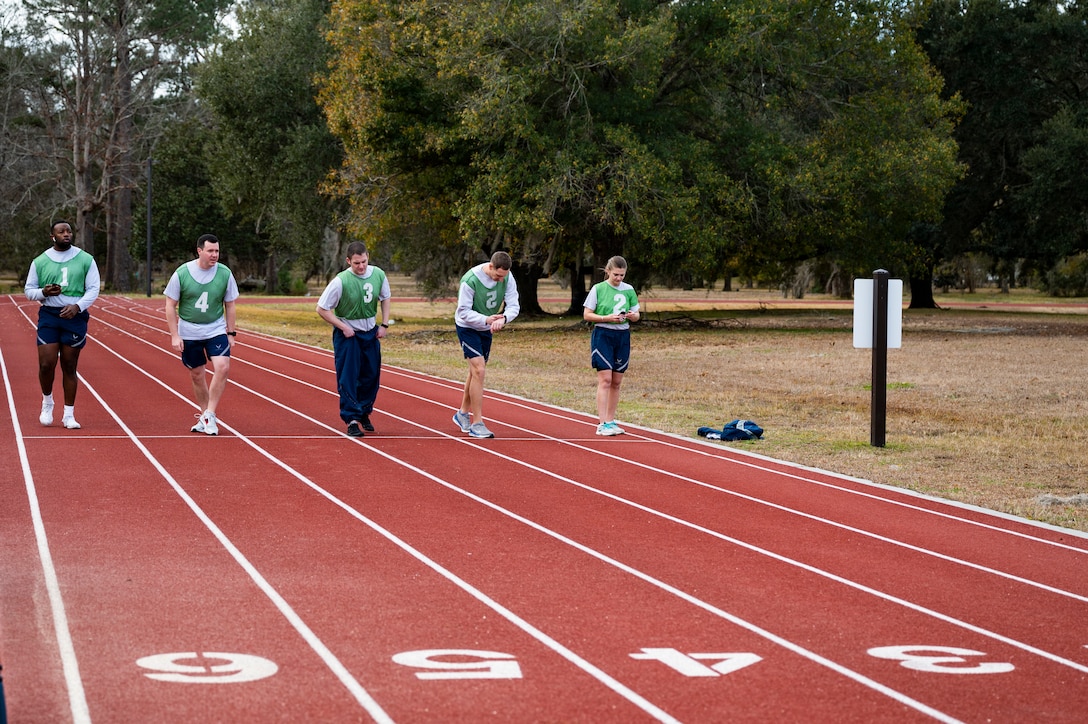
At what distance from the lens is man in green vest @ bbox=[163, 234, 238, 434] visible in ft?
38.7

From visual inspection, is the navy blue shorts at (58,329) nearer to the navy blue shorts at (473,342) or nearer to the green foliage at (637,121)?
the navy blue shorts at (473,342)

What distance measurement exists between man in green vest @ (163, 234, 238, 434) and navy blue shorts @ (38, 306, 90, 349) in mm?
905

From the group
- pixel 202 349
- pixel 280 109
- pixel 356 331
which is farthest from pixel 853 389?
pixel 280 109

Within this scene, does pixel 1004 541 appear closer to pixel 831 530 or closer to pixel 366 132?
pixel 831 530

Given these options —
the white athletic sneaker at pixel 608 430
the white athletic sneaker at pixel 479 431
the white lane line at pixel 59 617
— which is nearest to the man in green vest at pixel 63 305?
the white lane line at pixel 59 617

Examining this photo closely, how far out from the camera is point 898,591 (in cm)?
670

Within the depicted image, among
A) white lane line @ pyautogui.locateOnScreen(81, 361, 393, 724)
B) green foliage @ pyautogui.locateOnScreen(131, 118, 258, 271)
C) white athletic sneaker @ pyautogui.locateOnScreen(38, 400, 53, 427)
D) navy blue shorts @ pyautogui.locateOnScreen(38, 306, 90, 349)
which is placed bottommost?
white lane line @ pyautogui.locateOnScreen(81, 361, 393, 724)

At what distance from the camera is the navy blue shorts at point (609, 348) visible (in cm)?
1284

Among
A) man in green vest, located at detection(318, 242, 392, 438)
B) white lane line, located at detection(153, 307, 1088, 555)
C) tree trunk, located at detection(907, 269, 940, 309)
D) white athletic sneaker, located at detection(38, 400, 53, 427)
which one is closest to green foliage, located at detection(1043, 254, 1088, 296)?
tree trunk, located at detection(907, 269, 940, 309)

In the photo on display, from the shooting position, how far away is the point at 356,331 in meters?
12.4

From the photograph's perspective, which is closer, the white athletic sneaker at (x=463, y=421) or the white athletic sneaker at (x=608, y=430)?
the white athletic sneaker at (x=463, y=421)

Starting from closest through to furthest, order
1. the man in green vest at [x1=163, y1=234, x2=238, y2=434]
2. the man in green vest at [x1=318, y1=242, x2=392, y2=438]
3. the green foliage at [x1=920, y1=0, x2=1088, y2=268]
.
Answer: the man in green vest at [x1=163, y1=234, x2=238, y2=434]
the man in green vest at [x1=318, y1=242, x2=392, y2=438]
the green foliage at [x1=920, y1=0, x2=1088, y2=268]

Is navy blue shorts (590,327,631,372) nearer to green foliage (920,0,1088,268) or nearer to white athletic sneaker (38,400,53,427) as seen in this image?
white athletic sneaker (38,400,53,427)

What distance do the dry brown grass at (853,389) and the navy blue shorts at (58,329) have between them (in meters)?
5.86
